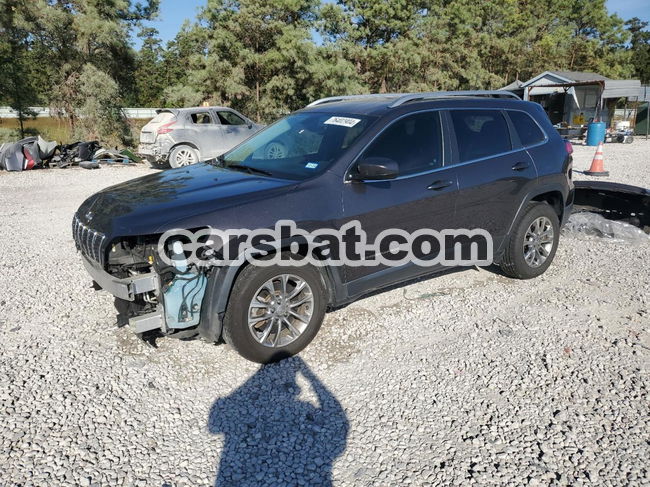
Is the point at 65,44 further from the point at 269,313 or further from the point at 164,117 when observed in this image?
the point at 269,313

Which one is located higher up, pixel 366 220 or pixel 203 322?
pixel 366 220

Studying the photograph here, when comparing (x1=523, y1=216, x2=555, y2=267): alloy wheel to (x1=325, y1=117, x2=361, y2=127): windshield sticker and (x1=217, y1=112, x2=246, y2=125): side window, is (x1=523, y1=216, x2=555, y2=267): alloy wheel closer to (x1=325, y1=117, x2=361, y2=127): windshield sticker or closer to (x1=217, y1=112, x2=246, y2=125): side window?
(x1=325, y1=117, x2=361, y2=127): windshield sticker

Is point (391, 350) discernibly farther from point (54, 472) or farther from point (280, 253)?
point (54, 472)

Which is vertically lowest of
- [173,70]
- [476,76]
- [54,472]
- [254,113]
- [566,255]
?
[54,472]

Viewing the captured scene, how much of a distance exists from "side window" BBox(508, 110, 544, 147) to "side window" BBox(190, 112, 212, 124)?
10600mm

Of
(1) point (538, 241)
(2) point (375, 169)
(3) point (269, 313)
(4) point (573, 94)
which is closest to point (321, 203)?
(2) point (375, 169)

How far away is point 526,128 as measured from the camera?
16.5 feet

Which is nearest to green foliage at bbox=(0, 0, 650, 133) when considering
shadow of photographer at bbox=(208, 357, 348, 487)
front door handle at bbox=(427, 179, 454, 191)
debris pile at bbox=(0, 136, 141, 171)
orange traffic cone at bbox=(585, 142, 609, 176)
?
Result: debris pile at bbox=(0, 136, 141, 171)

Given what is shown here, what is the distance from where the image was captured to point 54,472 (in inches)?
101

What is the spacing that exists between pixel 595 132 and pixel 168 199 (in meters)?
22.1

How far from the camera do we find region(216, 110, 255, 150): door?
46.4 feet

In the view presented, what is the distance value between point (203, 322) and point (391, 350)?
1459mm

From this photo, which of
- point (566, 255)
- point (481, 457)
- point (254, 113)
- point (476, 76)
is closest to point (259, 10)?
point (254, 113)

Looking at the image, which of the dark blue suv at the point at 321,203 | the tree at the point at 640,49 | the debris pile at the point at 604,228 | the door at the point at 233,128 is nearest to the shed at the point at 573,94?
the door at the point at 233,128
